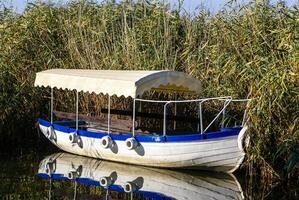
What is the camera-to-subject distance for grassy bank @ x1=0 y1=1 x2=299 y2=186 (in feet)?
32.9

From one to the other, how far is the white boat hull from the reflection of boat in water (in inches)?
5.9

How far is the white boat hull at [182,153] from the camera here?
34.6 ft

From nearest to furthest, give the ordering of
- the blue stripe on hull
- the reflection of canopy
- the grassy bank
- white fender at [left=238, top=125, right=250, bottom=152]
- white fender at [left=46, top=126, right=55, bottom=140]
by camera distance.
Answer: the grassy bank → white fender at [left=238, top=125, right=250, bottom=152] → the blue stripe on hull → the reflection of canopy → white fender at [left=46, top=126, right=55, bottom=140]

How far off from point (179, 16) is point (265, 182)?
518cm

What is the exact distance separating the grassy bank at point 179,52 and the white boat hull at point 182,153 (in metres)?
0.39

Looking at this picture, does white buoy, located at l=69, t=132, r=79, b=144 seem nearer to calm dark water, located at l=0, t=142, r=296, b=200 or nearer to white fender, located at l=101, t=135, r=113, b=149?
calm dark water, located at l=0, t=142, r=296, b=200

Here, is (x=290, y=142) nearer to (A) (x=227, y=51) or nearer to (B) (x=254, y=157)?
(B) (x=254, y=157)

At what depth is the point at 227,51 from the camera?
39.2 ft

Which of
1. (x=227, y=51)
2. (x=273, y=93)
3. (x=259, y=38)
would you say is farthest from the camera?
(x=227, y=51)

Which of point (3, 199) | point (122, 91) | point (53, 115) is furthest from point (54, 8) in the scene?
point (3, 199)

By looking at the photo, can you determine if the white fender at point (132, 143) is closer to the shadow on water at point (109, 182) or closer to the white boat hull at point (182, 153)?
the white boat hull at point (182, 153)

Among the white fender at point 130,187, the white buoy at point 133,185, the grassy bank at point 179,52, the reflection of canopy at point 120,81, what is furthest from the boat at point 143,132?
the white fender at point 130,187

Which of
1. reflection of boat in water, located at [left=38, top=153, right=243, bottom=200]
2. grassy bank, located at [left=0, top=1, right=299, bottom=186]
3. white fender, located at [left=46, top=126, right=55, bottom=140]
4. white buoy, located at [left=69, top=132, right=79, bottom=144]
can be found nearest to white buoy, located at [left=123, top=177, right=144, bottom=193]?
reflection of boat in water, located at [left=38, top=153, right=243, bottom=200]

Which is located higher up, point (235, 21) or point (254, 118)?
point (235, 21)
